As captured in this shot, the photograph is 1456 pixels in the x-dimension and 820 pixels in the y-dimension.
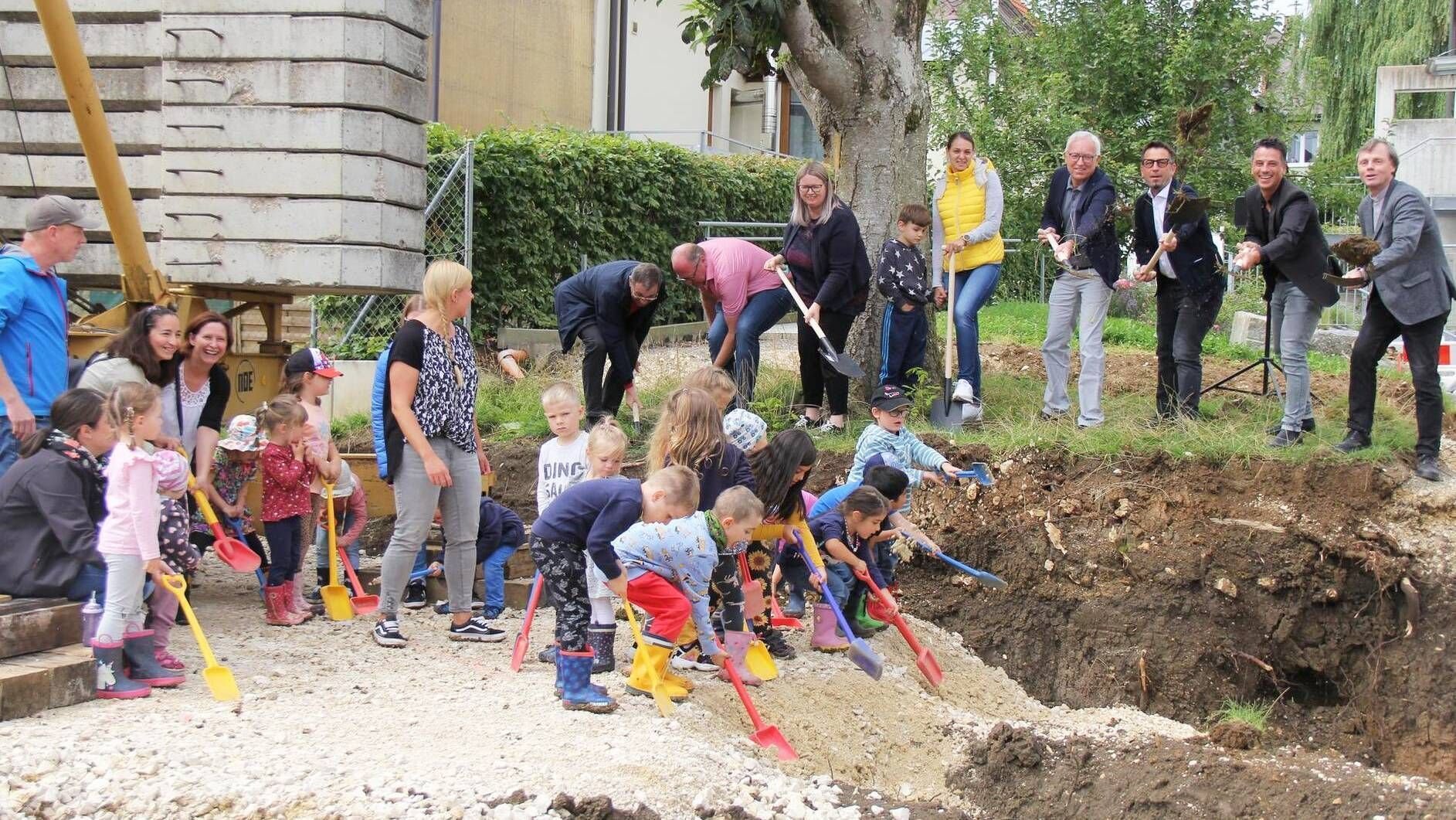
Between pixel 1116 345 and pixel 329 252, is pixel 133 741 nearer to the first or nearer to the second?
pixel 329 252

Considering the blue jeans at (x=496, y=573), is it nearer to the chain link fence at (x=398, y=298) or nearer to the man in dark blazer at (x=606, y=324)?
the man in dark blazer at (x=606, y=324)

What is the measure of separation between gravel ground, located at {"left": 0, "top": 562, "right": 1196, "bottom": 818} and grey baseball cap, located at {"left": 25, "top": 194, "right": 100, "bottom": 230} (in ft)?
6.40

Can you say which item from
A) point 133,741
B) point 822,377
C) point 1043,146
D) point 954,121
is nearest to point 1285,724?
point 822,377

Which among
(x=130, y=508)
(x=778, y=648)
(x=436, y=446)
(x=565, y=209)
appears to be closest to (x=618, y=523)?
(x=436, y=446)

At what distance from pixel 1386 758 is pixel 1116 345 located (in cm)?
643

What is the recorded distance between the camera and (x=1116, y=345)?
42.4ft

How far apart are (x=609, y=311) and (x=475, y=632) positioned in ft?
9.79

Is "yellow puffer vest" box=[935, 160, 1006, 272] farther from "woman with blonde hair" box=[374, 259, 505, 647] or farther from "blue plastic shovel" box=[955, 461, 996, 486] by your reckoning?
"woman with blonde hair" box=[374, 259, 505, 647]

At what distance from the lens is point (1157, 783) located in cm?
554

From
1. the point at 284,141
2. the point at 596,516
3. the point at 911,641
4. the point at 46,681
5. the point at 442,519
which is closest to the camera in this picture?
the point at 46,681

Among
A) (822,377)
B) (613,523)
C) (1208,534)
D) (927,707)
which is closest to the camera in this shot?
(613,523)

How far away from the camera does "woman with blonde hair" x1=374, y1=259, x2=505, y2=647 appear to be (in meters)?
6.16

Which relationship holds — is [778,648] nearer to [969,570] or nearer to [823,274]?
[969,570]

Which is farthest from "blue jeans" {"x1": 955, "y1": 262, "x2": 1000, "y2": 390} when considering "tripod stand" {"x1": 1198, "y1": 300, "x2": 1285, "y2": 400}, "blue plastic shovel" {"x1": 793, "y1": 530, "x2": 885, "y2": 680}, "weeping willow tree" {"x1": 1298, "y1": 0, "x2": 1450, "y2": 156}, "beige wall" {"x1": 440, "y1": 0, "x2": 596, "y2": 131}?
"weeping willow tree" {"x1": 1298, "y1": 0, "x2": 1450, "y2": 156}
